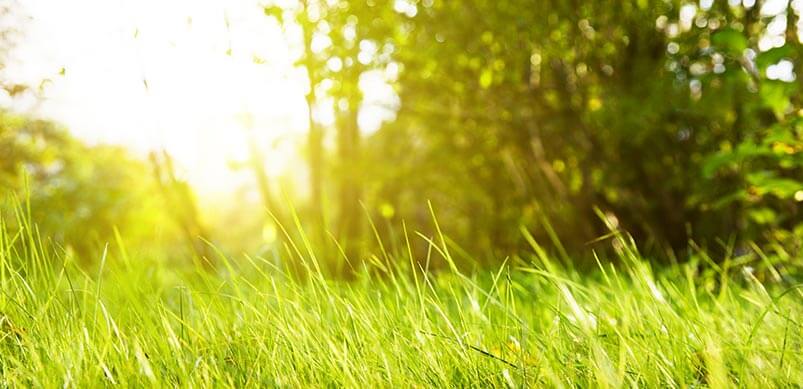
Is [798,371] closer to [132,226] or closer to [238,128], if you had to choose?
[238,128]

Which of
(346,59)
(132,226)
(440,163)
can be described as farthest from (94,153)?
(346,59)

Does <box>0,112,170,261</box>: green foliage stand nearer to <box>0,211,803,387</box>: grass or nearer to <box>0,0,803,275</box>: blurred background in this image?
<box>0,0,803,275</box>: blurred background

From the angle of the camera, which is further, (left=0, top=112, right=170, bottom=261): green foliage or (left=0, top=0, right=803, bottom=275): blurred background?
(left=0, top=112, right=170, bottom=261): green foliage

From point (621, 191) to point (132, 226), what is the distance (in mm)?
10635

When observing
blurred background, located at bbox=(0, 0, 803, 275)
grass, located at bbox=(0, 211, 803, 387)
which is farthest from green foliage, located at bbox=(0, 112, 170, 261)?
grass, located at bbox=(0, 211, 803, 387)

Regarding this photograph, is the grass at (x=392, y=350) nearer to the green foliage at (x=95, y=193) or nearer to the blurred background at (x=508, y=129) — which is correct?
the blurred background at (x=508, y=129)

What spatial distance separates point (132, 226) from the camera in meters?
13.5

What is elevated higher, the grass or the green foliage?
the grass

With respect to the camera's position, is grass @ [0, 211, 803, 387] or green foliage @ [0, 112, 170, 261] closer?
grass @ [0, 211, 803, 387]

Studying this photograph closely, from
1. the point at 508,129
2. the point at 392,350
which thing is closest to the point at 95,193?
the point at 508,129

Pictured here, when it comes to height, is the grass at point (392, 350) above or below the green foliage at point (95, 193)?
above

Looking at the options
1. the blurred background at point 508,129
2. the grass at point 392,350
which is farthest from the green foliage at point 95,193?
the grass at point 392,350

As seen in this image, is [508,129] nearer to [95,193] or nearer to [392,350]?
[392,350]

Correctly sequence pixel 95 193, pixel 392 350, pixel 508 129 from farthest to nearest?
pixel 95 193 → pixel 508 129 → pixel 392 350
